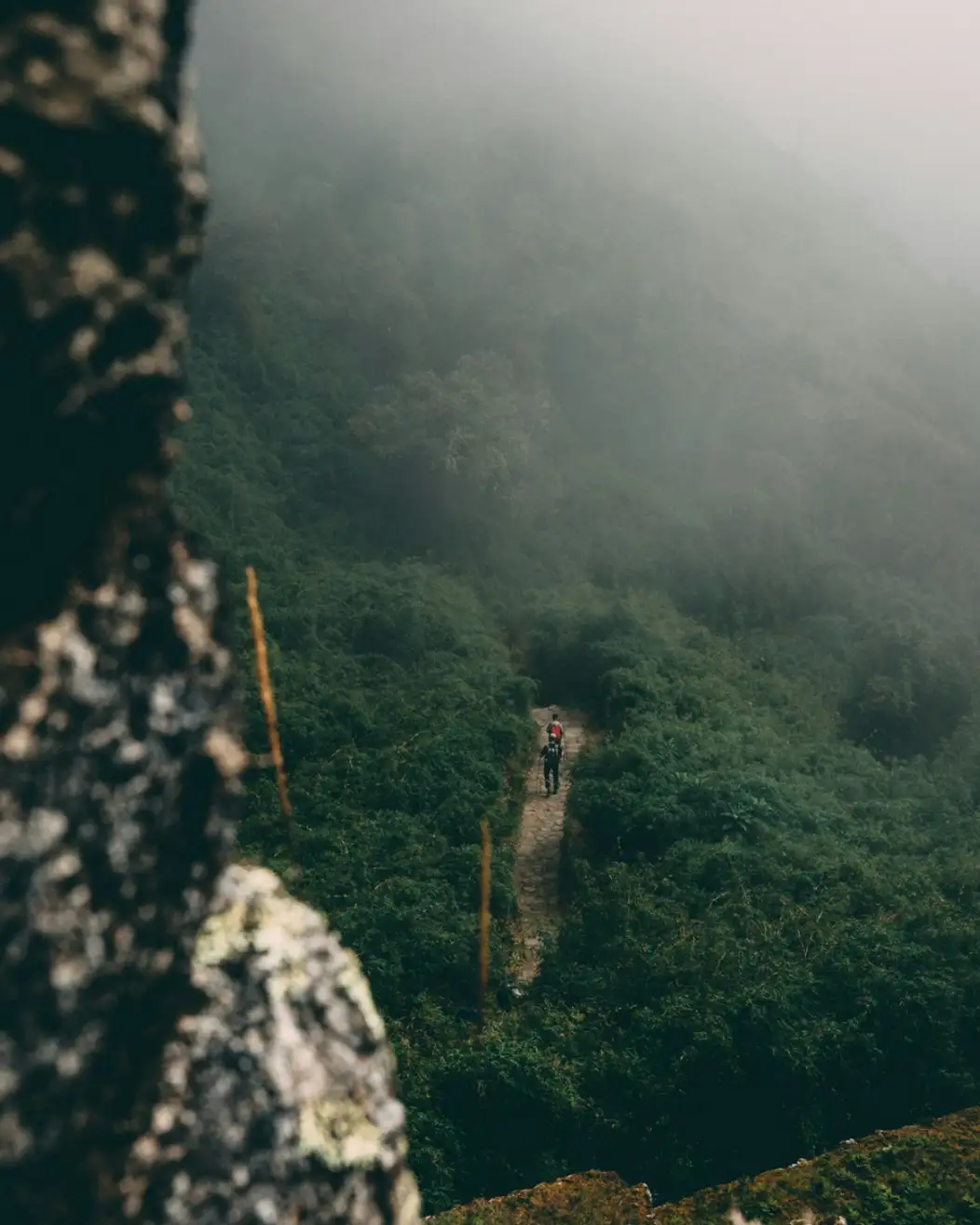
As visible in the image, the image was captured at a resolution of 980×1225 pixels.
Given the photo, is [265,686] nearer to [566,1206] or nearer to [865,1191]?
[566,1206]

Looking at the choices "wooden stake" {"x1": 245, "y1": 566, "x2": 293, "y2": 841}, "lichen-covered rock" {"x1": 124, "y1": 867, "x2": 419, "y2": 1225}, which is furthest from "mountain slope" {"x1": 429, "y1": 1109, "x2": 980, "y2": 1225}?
"lichen-covered rock" {"x1": 124, "y1": 867, "x2": 419, "y2": 1225}

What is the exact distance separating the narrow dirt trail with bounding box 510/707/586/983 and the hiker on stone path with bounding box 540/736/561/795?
0.21 meters

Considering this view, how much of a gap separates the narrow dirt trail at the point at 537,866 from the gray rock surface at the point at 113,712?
38.6 ft

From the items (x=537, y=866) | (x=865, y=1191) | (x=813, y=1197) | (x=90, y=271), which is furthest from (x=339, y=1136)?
(x=537, y=866)

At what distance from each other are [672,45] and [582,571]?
47502 millimetres

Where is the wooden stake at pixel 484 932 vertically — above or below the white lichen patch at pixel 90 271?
below

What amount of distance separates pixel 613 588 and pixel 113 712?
25.2 meters

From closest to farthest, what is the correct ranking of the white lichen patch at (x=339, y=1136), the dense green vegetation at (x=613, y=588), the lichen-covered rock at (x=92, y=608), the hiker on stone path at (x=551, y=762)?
the lichen-covered rock at (x=92, y=608) < the white lichen patch at (x=339, y=1136) < the dense green vegetation at (x=613, y=588) < the hiker on stone path at (x=551, y=762)

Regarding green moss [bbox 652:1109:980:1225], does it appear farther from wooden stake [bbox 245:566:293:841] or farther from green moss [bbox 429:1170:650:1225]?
wooden stake [bbox 245:566:293:841]

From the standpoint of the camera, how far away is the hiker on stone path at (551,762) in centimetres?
1697

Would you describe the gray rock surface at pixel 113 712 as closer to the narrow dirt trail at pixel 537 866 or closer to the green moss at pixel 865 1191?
the green moss at pixel 865 1191

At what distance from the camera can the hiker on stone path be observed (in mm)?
16969

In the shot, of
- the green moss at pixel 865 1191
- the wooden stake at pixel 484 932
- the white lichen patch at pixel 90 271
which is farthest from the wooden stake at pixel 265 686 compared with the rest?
the green moss at pixel 865 1191

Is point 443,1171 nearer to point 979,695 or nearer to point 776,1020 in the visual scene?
point 776,1020
